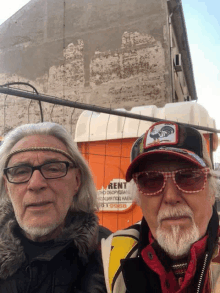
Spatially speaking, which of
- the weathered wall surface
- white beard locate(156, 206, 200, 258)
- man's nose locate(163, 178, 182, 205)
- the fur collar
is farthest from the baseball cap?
the weathered wall surface

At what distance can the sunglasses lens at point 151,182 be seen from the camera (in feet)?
4.36

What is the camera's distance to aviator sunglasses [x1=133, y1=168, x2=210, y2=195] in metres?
1.29

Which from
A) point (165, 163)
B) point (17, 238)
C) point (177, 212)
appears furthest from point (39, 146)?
point (177, 212)

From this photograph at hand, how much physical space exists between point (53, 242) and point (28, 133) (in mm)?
754

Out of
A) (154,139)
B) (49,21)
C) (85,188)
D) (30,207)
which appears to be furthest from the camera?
(49,21)

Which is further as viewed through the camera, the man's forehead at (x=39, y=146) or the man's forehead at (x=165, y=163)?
the man's forehead at (x=39, y=146)

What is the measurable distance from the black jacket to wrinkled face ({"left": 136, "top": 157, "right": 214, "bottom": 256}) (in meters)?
0.44

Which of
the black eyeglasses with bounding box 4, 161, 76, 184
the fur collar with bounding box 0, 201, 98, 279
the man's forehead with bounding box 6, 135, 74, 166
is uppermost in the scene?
the man's forehead with bounding box 6, 135, 74, 166

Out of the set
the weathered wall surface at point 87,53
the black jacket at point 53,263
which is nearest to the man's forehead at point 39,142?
the black jacket at point 53,263

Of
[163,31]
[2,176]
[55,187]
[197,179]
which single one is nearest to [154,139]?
[197,179]

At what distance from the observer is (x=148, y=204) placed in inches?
53.4

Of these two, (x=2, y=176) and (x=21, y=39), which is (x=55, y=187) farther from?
(x=21, y=39)

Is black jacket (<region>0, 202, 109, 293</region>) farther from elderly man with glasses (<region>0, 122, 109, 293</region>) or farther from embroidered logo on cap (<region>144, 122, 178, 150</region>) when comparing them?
embroidered logo on cap (<region>144, 122, 178, 150</region>)

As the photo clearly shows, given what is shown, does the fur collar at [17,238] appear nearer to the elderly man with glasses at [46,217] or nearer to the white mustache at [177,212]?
the elderly man with glasses at [46,217]
